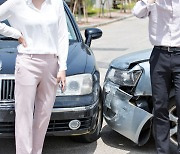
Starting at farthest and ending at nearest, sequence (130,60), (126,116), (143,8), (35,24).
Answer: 1. (130,60)
2. (126,116)
3. (143,8)
4. (35,24)

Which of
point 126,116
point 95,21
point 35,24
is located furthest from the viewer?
point 95,21

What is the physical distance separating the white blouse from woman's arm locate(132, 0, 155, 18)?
604 mm

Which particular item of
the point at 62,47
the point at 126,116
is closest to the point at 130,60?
the point at 126,116

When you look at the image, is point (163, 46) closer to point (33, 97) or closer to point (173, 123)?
point (173, 123)

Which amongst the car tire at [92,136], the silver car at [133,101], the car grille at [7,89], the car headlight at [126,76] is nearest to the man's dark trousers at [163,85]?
the silver car at [133,101]

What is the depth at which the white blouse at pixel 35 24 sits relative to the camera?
3.04 meters

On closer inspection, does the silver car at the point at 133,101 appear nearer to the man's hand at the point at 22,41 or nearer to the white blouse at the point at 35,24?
the white blouse at the point at 35,24

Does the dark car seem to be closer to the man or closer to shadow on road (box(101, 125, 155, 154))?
shadow on road (box(101, 125, 155, 154))

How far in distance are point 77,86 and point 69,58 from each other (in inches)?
14.1

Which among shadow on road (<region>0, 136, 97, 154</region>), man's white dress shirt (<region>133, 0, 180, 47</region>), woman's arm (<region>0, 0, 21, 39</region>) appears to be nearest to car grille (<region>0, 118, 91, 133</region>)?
shadow on road (<region>0, 136, 97, 154</region>)

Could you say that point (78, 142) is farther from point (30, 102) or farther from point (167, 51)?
point (167, 51)

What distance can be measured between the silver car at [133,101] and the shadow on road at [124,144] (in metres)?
0.19

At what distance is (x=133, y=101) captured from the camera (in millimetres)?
3938

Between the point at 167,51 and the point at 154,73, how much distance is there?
0.21 meters
